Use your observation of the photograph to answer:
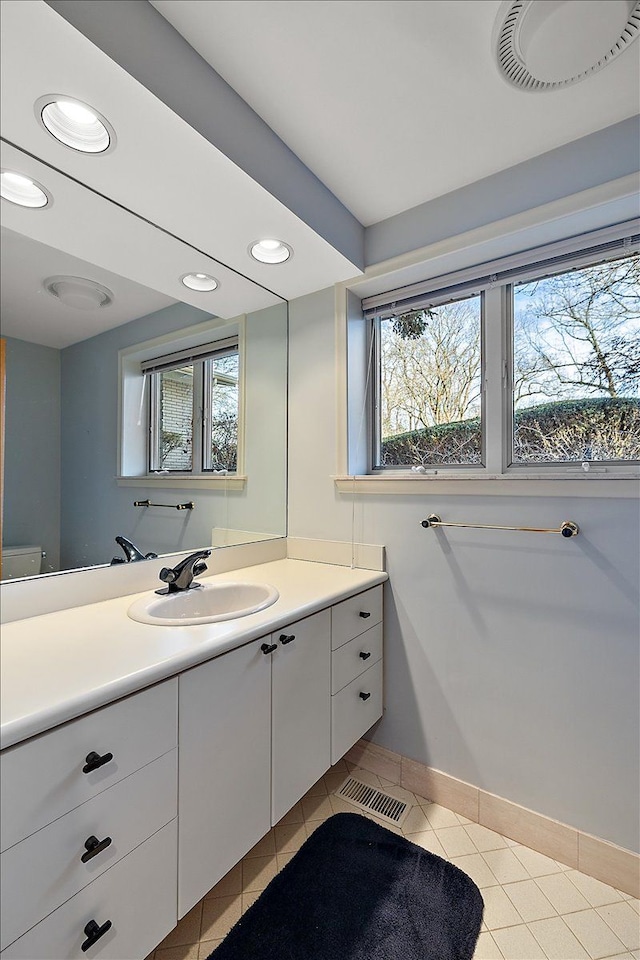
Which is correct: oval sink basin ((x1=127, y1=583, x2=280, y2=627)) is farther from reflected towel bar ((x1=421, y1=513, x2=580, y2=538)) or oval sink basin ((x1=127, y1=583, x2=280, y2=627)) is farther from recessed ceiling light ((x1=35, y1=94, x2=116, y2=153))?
recessed ceiling light ((x1=35, y1=94, x2=116, y2=153))

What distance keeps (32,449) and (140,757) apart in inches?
34.2

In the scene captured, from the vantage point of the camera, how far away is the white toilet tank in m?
1.19

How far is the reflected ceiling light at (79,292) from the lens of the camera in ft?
4.26

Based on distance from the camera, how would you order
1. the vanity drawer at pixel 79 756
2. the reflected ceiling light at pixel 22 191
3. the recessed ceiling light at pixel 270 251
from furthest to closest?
the recessed ceiling light at pixel 270 251 < the reflected ceiling light at pixel 22 191 < the vanity drawer at pixel 79 756

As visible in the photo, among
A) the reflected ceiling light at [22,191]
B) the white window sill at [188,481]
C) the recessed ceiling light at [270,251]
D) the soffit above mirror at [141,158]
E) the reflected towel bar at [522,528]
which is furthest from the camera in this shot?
the recessed ceiling light at [270,251]

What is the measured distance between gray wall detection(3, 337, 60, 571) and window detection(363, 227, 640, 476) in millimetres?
1282

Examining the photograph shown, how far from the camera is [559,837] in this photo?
4.74 ft

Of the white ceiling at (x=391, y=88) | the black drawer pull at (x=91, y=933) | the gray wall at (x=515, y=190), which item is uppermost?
the white ceiling at (x=391, y=88)

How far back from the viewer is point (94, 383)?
55.4 inches

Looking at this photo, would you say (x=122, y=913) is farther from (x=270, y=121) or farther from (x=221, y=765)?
(x=270, y=121)

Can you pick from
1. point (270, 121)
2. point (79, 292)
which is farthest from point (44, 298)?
point (270, 121)

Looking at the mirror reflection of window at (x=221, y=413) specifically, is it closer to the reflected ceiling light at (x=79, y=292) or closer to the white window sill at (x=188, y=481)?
the white window sill at (x=188, y=481)

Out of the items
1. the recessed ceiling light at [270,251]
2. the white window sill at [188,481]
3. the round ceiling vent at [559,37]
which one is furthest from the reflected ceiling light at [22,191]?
the round ceiling vent at [559,37]

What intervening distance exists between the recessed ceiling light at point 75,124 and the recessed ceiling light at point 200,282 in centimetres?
54
